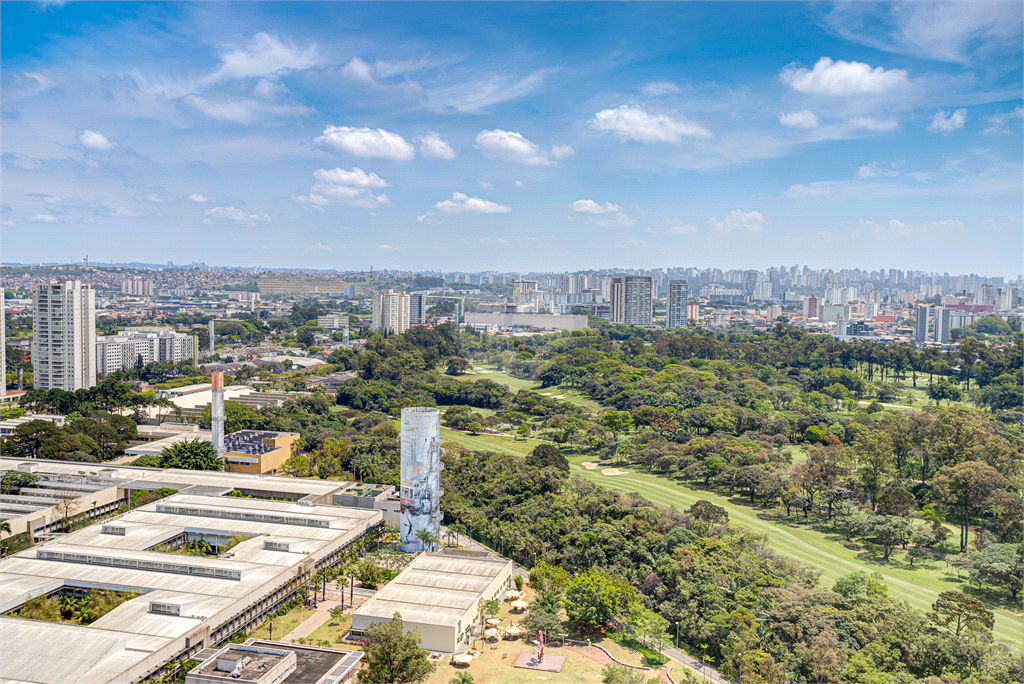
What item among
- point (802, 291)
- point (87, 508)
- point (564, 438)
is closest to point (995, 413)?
point (564, 438)

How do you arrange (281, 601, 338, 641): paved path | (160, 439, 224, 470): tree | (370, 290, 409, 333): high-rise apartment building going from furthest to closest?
(370, 290, 409, 333): high-rise apartment building
(160, 439, 224, 470): tree
(281, 601, 338, 641): paved path

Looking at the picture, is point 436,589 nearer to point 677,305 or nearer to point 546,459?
point 546,459

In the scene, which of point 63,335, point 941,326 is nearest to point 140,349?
point 63,335

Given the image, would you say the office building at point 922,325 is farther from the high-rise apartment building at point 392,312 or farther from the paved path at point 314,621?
the paved path at point 314,621

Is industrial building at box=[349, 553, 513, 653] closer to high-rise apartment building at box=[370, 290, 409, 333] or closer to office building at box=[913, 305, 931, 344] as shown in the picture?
high-rise apartment building at box=[370, 290, 409, 333]

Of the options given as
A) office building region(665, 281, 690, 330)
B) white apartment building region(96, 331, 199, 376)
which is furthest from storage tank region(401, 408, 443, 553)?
office building region(665, 281, 690, 330)

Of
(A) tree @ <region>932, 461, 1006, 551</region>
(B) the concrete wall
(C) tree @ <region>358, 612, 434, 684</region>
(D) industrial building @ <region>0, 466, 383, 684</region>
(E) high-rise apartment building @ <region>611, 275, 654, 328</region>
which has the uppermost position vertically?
(E) high-rise apartment building @ <region>611, 275, 654, 328</region>

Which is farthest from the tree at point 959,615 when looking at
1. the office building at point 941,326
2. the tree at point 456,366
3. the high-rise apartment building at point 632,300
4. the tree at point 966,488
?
the high-rise apartment building at point 632,300
